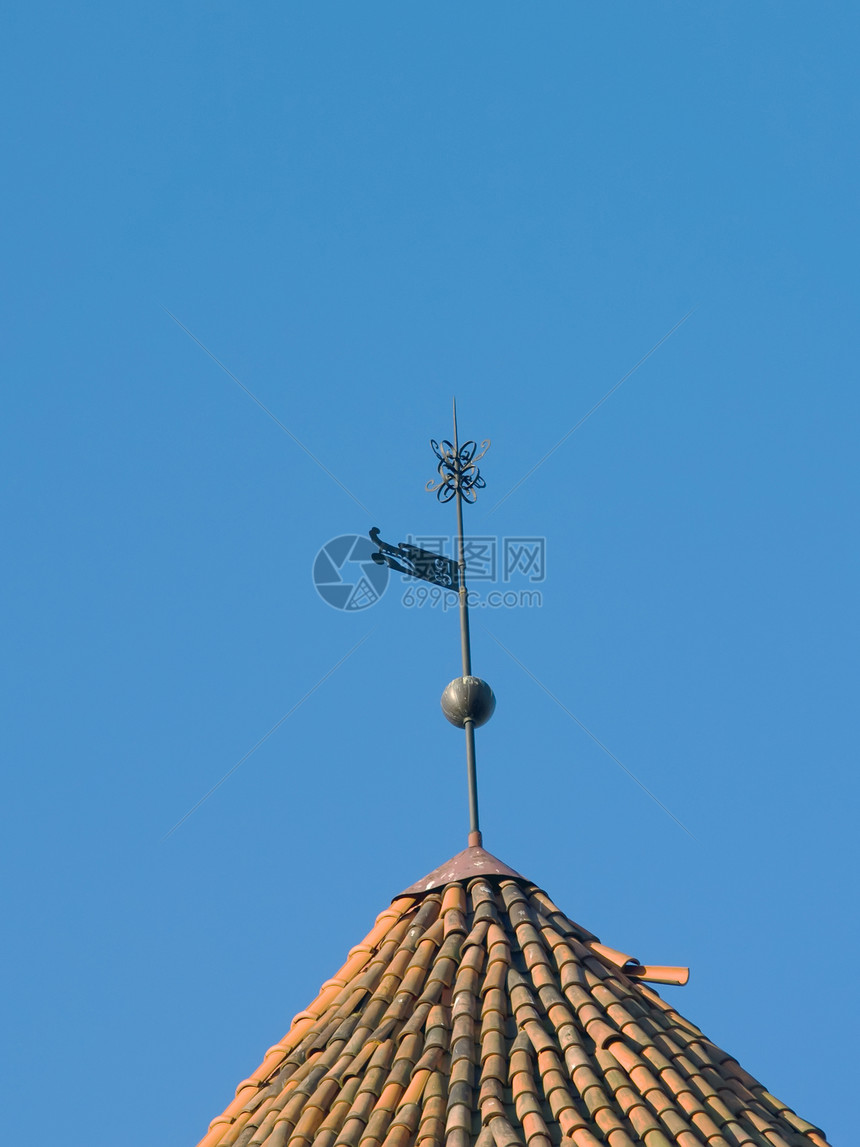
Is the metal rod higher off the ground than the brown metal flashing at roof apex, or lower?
higher

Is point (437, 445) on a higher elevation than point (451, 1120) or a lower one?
higher

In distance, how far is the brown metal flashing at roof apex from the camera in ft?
33.4

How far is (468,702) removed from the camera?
1077cm

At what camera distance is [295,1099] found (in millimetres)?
8750

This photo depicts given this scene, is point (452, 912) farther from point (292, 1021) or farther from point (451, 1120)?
point (451, 1120)

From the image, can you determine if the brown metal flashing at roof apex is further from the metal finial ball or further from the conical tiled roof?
the metal finial ball

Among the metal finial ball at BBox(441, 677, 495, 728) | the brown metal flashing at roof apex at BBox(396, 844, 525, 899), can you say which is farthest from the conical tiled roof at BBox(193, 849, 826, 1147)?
the metal finial ball at BBox(441, 677, 495, 728)

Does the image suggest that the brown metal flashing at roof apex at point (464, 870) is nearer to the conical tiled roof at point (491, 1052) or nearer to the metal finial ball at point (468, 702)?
the conical tiled roof at point (491, 1052)

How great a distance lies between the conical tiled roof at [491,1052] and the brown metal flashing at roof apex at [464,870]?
18 millimetres

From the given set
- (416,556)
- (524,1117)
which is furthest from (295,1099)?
(416,556)

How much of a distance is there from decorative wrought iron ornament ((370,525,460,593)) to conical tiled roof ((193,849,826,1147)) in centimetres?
200

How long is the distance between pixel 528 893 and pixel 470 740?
113cm

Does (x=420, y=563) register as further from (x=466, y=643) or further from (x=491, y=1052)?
(x=491, y=1052)

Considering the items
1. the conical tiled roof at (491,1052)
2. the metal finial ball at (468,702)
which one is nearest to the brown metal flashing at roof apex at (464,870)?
the conical tiled roof at (491,1052)
